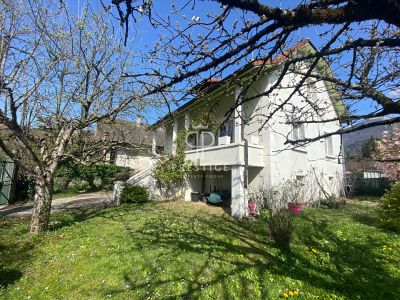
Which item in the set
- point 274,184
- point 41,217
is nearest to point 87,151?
point 41,217

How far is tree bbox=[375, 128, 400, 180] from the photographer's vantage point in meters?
3.86

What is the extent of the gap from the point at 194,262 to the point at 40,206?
5282 mm

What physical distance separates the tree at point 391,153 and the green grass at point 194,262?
2.36 metres

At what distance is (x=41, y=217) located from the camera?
6.92 metres

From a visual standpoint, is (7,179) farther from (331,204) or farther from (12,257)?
(331,204)

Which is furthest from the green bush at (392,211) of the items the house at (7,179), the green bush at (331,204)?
the house at (7,179)

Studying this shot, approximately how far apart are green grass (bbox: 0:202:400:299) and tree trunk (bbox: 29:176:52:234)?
0.37m

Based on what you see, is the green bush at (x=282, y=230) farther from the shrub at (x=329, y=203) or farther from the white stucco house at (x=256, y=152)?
the shrub at (x=329, y=203)

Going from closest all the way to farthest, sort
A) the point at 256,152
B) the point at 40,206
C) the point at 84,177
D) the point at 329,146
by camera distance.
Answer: the point at 40,206 → the point at 256,152 → the point at 329,146 → the point at 84,177

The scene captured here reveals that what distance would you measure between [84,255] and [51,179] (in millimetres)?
3122

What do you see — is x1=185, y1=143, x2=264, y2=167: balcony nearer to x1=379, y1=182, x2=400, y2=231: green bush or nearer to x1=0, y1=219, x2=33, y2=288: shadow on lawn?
x1=379, y1=182, x2=400, y2=231: green bush

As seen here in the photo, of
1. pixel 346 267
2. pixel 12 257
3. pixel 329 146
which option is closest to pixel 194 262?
pixel 346 267

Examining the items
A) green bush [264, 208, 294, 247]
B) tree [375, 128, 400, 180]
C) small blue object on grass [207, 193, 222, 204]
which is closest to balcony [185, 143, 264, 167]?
small blue object on grass [207, 193, 222, 204]

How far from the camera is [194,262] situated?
4.83m
